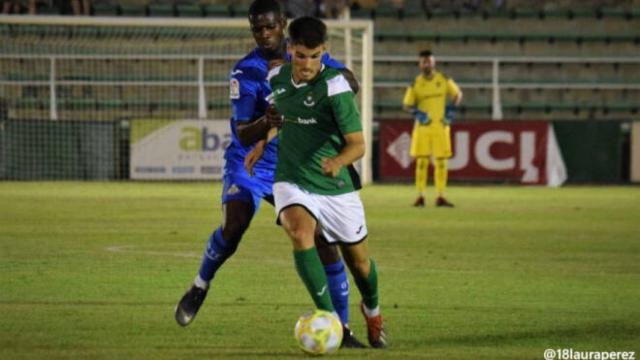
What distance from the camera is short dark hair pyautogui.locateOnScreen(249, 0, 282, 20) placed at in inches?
363

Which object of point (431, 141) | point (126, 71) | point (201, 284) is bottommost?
point (431, 141)

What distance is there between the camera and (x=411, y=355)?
7.96 meters

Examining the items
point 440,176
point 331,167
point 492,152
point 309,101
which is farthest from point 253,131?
point 492,152

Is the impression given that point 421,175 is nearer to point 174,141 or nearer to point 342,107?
point 174,141

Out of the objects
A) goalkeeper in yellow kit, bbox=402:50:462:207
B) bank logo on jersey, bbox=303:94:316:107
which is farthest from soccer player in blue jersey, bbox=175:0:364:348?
goalkeeper in yellow kit, bbox=402:50:462:207

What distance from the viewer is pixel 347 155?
802 cm

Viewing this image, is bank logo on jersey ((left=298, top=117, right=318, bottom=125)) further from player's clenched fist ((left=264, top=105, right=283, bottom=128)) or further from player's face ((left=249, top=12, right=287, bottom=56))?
player's face ((left=249, top=12, right=287, bottom=56))

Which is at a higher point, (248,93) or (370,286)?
(248,93)

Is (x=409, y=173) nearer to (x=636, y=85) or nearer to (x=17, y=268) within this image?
(x=636, y=85)

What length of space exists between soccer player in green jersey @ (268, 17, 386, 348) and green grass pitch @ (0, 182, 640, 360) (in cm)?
50

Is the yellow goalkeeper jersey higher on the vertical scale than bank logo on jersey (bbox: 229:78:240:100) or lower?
lower

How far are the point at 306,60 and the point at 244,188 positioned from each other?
176 centimetres

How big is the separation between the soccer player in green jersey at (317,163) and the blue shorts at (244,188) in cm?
120

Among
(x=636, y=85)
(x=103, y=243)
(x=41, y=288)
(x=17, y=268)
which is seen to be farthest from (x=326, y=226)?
(x=636, y=85)
